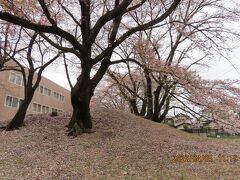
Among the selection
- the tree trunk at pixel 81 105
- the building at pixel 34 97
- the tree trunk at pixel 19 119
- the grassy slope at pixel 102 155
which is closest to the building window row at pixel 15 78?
the building at pixel 34 97

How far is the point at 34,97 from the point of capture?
33.9 meters

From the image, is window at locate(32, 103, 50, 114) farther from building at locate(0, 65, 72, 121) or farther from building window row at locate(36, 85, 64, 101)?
building window row at locate(36, 85, 64, 101)

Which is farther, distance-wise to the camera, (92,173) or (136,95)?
(136,95)

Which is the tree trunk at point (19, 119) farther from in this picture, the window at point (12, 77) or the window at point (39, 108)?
the window at point (39, 108)

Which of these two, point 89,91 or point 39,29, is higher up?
point 39,29

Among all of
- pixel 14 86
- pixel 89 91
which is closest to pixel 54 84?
pixel 14 86

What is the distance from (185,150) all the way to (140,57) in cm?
462

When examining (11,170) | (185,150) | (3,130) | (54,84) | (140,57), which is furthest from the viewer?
(54,84)

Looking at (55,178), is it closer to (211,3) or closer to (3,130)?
(3,130)

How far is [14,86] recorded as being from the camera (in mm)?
30094

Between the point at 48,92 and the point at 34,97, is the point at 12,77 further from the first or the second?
the point at 48,92
